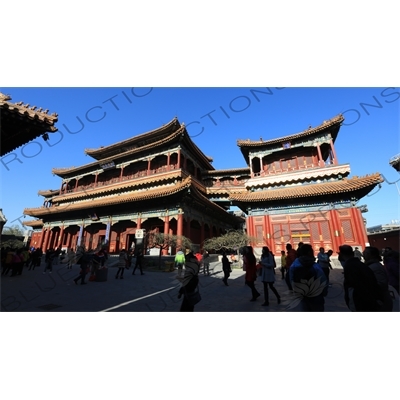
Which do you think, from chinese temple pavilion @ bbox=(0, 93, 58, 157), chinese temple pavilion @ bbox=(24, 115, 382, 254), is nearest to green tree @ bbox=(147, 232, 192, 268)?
chinese temple pavilion @ bbox=(24, 115, 382, 254)

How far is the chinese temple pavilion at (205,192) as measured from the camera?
14469 millimetres

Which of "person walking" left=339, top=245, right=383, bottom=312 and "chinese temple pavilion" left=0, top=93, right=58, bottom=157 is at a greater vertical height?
"chinese temple pavilion" left=0, top=93, right=58, bottom=157

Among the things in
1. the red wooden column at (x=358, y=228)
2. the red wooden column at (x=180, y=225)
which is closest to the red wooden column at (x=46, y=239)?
the red wooden column at (x=180, y=225)

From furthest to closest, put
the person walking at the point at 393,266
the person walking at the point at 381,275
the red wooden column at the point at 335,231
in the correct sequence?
1. the red wooden column at the point at 335,231
2. the person walking at the point at 393,266
3. the person walking at the point at 381,275

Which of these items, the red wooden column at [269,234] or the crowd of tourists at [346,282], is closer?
the crowd of tourists at [346,282]

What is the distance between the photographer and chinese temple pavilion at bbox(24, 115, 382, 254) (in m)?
14.5

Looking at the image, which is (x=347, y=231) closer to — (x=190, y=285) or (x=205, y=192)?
(x=205, y=192)

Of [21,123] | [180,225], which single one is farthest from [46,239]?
[21,123]

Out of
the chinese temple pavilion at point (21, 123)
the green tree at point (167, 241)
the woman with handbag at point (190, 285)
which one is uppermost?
the chinese temple pavilion at point (21, 123)

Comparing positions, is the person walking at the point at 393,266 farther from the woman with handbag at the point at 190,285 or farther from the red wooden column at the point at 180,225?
the red wooden column at the point at 180,225

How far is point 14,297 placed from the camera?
6023 millimetres

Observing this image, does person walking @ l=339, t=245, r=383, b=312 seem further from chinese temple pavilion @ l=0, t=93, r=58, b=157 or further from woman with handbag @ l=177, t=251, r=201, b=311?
chinese temple pavilion @ l=0, t=93, r=58, b=157

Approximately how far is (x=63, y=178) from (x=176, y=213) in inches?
809

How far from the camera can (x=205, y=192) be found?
23594 mm
